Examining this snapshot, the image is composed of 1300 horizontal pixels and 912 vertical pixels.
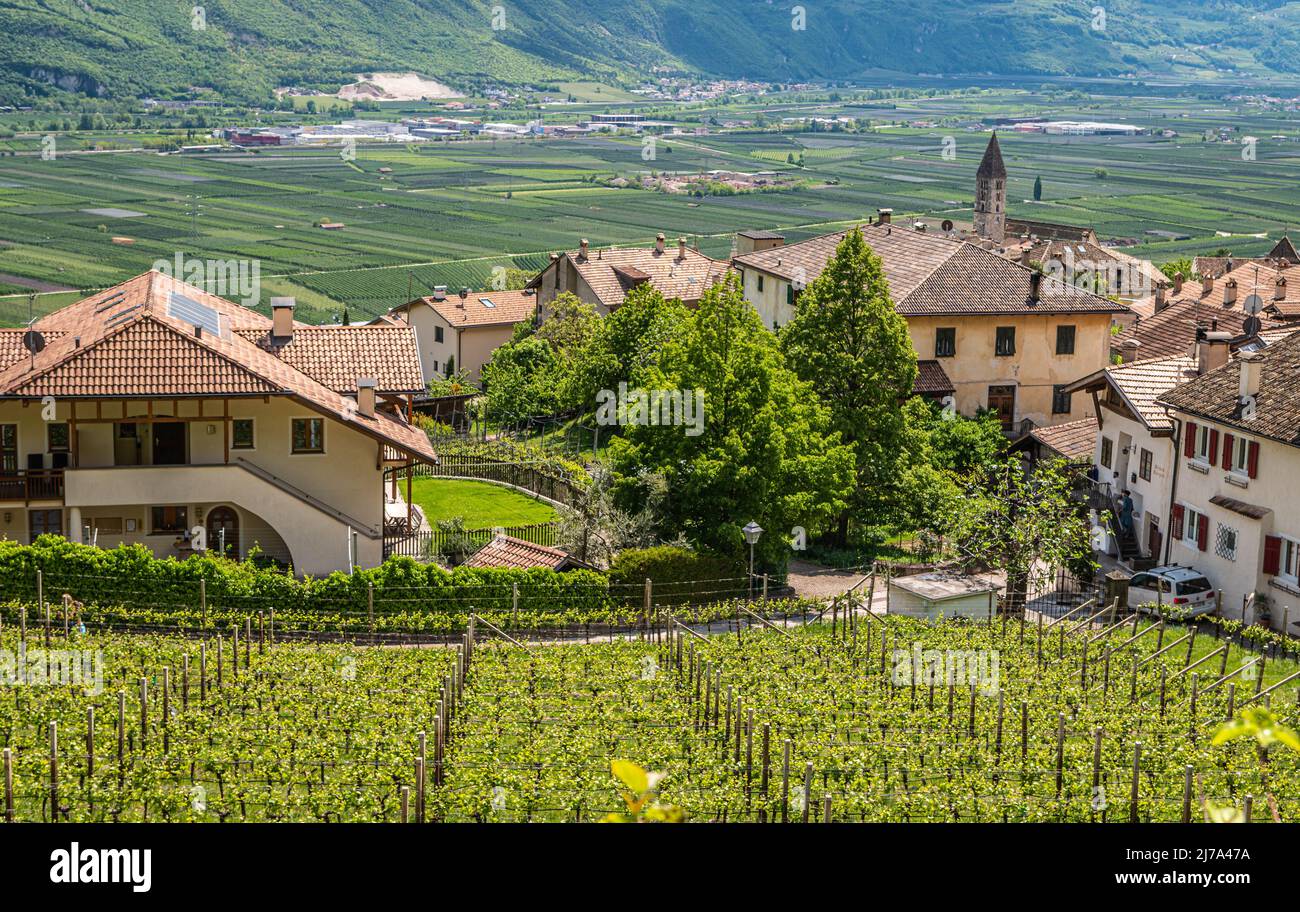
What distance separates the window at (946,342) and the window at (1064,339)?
4.51 meters

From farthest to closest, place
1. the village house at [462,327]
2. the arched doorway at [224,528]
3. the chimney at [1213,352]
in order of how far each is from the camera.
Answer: the village house at [462,327], the chimney at [1213,352], the arched doorway at [224,528]

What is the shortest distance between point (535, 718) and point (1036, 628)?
51.6 ft

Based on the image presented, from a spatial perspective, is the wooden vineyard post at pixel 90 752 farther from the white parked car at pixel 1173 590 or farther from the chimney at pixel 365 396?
the white parked car at pixel 1173 590

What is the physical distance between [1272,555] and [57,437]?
3153cm

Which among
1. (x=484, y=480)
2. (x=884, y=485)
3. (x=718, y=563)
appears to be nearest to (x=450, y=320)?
(x=484, y=480)

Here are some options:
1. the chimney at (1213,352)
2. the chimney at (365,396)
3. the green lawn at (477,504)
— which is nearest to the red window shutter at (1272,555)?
the chimney at (1213,352)

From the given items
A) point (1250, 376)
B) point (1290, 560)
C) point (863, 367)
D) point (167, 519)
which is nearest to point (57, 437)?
point (167, 519)

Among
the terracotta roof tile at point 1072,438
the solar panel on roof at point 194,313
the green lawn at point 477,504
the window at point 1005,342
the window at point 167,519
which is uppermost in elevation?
the solar panel on roof at point 194,313

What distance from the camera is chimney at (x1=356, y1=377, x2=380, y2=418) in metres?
43.7

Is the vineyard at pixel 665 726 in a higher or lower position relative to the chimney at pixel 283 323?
lower

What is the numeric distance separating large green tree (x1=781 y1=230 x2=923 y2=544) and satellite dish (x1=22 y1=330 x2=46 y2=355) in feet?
72.9

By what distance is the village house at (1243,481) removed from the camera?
4128cm

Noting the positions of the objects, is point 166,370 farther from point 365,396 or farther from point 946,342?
point 946,342
